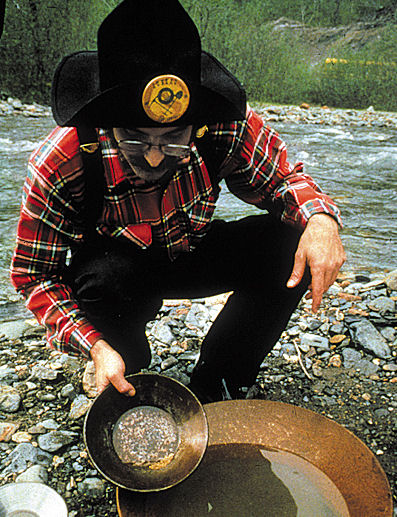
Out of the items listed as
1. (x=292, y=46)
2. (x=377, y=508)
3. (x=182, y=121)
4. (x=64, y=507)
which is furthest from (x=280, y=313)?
(x=292, y=46)

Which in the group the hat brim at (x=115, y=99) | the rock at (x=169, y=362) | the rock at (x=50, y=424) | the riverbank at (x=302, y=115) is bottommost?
the riverbank at (x=302, y=115)

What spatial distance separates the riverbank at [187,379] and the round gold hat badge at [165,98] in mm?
1028

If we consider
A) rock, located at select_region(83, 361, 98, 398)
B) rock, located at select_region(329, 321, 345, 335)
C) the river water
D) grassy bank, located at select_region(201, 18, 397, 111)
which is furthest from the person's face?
grassy bank, located at select_region(201, 18, 397, 111)

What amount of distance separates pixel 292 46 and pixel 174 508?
1715 cm

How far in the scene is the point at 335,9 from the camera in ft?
87.3

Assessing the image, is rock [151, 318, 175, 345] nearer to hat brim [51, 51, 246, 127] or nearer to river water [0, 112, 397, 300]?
river water [0, 112, 397, 300]

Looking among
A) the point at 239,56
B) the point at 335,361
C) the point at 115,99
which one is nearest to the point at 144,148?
Answer: the point at 115,99

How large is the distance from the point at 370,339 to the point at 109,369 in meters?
1.29

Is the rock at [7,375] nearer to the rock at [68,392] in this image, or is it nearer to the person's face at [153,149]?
the rock at [68,392]

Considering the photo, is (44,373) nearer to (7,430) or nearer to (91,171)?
(7,430)

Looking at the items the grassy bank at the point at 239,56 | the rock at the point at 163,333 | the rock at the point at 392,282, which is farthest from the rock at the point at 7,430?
the grassy bank at the point at 239,56

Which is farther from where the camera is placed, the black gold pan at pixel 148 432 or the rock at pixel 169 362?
the rock at pixel 169 362

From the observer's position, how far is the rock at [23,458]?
1.39 m

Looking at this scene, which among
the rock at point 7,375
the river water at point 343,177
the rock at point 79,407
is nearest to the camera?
the rock at point 79,407
